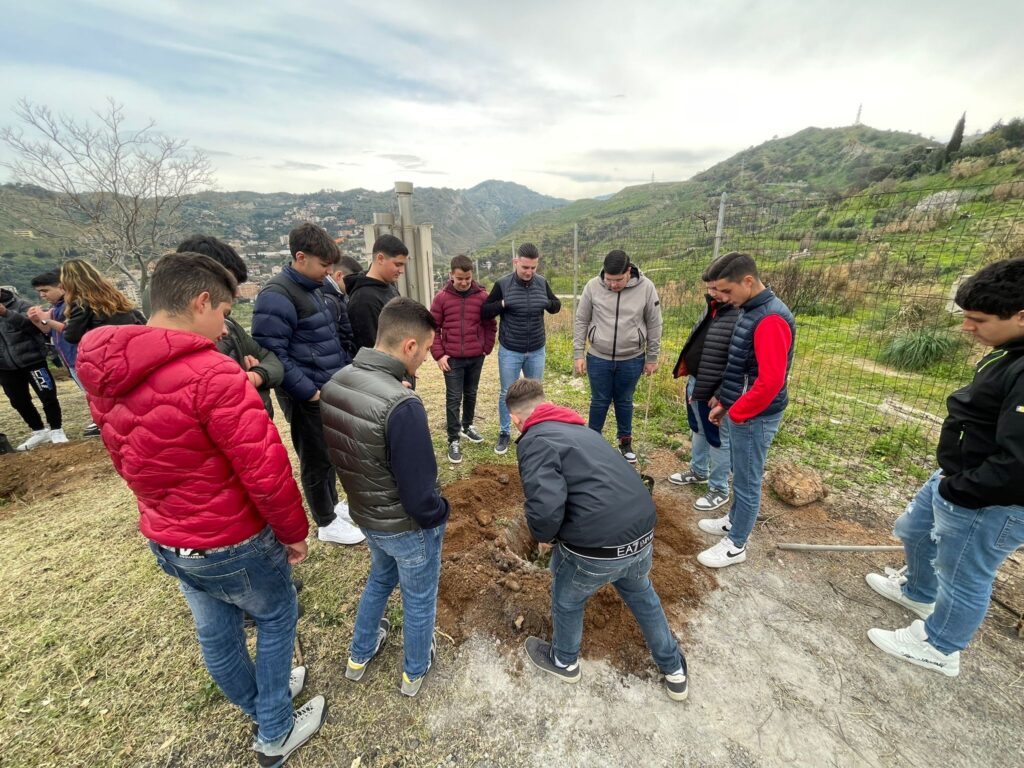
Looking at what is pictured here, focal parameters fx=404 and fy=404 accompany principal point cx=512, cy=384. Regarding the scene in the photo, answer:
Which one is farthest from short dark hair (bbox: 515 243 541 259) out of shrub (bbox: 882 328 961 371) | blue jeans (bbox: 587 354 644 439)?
shrub (bbox: 882 328 961 371)

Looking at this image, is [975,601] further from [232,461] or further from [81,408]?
[81,408]

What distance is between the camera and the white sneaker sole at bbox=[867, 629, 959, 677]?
6.93 feet

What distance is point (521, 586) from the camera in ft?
8.82

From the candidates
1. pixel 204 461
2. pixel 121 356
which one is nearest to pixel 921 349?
pixel 204 461

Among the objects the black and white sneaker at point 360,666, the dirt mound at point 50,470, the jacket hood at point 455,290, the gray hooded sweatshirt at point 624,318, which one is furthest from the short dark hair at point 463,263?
the dirt mound at point 50,470

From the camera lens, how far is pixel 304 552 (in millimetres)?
1676

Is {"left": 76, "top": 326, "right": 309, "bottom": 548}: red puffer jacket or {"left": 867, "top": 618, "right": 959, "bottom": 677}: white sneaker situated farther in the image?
{"left": 867, "top": 618, "right": 959, "bottom": 677}: white sneaker

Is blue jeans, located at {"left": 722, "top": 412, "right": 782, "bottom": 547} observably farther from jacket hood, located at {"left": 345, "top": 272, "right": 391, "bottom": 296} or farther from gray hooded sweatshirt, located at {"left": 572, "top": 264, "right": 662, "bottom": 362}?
jacket hood, located at {"left": 345, "top": 272, "right": 391, "bottom": 296}

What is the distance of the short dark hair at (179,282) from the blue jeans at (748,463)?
9.59 ft

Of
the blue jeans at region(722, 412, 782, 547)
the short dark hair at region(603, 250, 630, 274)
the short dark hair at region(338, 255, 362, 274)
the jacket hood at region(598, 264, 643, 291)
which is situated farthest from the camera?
the short dark hair at region(338, 255, 362, 274)

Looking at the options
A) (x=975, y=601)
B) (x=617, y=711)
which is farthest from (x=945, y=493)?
(x=617, y=711)

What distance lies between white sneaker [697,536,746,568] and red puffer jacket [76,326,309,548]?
2760mm

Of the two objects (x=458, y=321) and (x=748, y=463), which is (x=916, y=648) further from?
(x=458, y=321)

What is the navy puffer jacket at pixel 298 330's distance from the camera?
2523 mm
